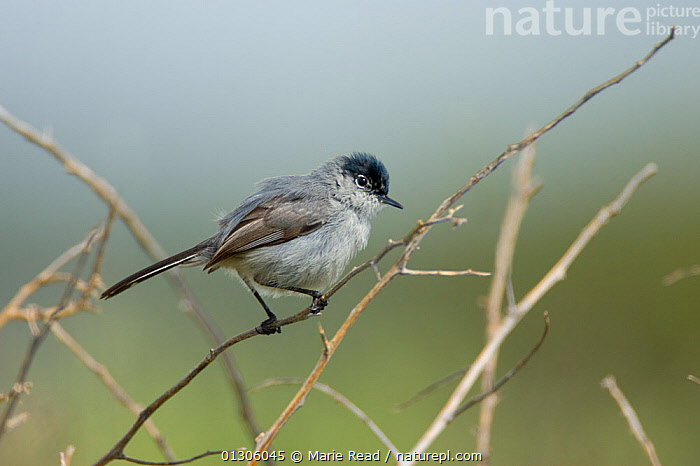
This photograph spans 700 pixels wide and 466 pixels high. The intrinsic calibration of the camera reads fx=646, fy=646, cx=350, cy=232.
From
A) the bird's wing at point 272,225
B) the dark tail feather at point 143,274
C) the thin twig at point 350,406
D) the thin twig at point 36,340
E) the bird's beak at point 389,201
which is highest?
the thin twig at point 36,340

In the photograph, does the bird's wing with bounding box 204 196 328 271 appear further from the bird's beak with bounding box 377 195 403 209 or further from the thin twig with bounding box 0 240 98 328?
the thin twig with bounding box 0 240 98 328

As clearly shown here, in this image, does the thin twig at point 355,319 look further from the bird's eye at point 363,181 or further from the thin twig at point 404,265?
the bird's eye at point 363,181

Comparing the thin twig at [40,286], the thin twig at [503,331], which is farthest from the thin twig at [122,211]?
the thin twig at [503,331]

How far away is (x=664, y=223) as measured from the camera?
6.80 meters

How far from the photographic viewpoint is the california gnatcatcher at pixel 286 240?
2.79m

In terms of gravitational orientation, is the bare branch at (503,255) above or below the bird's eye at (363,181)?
below

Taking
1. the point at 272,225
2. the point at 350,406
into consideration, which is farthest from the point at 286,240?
the point at 350,406

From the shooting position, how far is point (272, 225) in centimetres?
286

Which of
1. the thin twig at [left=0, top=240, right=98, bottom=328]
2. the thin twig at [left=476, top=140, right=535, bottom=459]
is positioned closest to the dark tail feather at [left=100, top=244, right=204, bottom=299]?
the thin twig at [left=0, top=240, right=98, bottom=328]

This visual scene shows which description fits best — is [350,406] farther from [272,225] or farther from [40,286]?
[40,286]

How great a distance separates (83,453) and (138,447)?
394 mm

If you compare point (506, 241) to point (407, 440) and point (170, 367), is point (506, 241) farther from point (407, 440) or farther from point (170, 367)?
point (170, 367)

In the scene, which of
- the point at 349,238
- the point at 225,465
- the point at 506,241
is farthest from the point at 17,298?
the point at 225,465

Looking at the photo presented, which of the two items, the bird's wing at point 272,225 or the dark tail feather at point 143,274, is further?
the bird's wing at point 272,225
